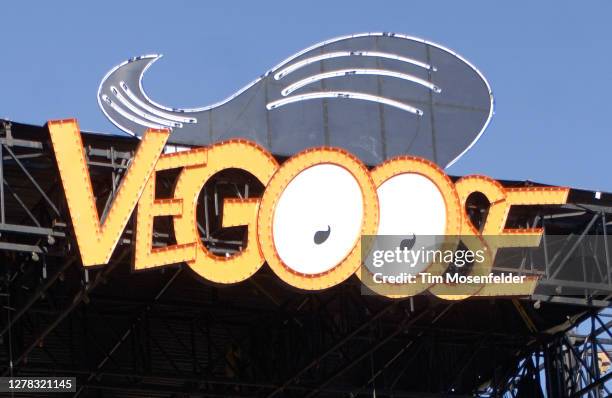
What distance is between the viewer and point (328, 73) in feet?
129

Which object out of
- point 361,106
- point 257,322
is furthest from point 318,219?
point 257,322

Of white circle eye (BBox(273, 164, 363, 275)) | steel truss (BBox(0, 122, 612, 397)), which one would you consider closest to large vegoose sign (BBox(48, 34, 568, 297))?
white circle eye (BBox(273, 164, 363, 275))

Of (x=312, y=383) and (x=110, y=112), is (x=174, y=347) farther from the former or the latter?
(x=110, y=112)

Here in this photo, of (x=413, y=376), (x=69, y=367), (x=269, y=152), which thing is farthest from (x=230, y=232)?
(x=413, y=376)

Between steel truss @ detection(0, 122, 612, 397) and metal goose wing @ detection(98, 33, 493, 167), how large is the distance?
6.03 ft

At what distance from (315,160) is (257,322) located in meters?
7.42

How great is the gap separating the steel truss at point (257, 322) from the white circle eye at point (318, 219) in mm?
1021

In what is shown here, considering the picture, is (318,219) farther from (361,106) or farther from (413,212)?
(361,106)

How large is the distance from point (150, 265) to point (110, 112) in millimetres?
4278

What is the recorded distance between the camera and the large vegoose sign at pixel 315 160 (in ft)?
110

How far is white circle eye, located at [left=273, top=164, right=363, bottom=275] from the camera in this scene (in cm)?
3506

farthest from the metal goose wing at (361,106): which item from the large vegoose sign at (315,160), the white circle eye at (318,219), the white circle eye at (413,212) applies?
the white circle eye at (318,219)

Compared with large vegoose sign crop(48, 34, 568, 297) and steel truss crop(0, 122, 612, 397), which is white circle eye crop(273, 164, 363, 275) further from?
steel truss crop(0, 122, 612, 397)

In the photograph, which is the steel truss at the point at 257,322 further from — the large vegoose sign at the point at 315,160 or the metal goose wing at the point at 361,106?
the metal goose wing at the point at 361,106
